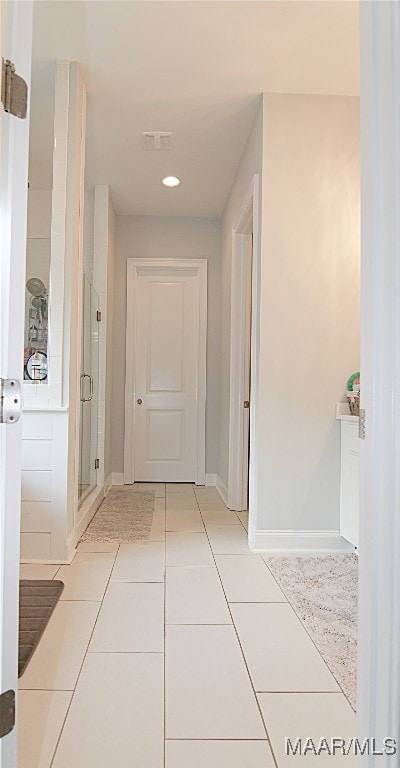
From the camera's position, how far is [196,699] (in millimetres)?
1721

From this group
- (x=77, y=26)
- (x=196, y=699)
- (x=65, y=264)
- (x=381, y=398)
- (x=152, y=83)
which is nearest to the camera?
(x=381, y=398)

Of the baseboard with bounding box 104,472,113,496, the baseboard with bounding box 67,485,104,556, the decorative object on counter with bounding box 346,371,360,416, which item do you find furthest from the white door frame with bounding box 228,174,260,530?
the decorative object on counter with bounding box 346,371,360,416

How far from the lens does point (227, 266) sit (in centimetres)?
511

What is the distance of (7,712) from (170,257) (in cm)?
503

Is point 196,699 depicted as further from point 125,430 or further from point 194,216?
point 194,216

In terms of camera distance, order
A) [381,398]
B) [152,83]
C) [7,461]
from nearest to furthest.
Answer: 1. [381,398]
2. [7,461]
3. [152,83]

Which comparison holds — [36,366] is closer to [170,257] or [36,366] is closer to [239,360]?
[239,360]

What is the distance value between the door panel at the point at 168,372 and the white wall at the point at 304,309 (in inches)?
101

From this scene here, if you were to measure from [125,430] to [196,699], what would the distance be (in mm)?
4163

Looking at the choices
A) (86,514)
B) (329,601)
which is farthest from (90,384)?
(329,601)

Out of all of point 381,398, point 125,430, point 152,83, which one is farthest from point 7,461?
point 125,430

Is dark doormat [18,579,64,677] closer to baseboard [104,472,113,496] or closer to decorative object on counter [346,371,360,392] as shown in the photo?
decorative object on counter [346,371,360,392]

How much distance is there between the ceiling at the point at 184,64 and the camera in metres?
2.68

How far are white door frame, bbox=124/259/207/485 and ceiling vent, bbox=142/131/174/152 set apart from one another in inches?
65.8
